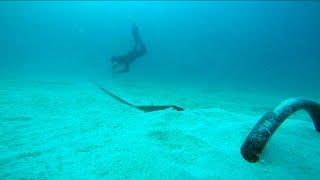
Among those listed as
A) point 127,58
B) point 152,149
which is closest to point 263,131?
point 152,149

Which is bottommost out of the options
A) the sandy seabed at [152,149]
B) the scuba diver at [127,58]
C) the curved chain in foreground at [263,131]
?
the scuba diver at [127,58]

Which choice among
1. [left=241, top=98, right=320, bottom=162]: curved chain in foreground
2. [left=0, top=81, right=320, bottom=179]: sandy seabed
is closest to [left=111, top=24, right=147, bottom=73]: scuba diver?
[left=0, top=81, right=320, bottom=179]: sandy seabed

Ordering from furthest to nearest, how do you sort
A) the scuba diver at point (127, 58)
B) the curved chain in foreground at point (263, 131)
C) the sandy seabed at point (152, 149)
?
the scuba diver at point (127, 58) → the curved chain in foreground at point (263, 131) → the sandy seabed at point (152, 149)

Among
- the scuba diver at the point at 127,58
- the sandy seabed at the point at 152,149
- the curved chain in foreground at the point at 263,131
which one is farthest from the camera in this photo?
the scuba diver at the point at 127,58

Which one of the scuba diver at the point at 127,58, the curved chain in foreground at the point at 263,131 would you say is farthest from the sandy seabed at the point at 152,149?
the scuba diver at the point at 127,58

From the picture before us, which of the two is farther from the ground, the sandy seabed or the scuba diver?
the sandy seabed

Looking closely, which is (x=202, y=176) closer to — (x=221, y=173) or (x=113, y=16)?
(x=221, y=173)

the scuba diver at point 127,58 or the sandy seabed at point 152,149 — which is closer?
the sandy seabed at point 152,149

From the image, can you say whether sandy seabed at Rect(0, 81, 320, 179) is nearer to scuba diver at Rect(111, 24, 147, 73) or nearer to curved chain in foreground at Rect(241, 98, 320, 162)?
curved chain in foreground at Rect(241, 98, 320, 162)

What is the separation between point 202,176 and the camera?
101 inches

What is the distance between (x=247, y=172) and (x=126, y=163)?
115 cm

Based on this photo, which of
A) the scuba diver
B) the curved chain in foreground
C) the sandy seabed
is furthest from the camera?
the scuba diver

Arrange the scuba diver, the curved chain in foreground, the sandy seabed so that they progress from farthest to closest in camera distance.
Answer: the scuba diver → the curved chain in foreground → the sandy seabed

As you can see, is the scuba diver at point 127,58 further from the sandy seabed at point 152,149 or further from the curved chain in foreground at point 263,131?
the curved chain in foreground at point 263,131
